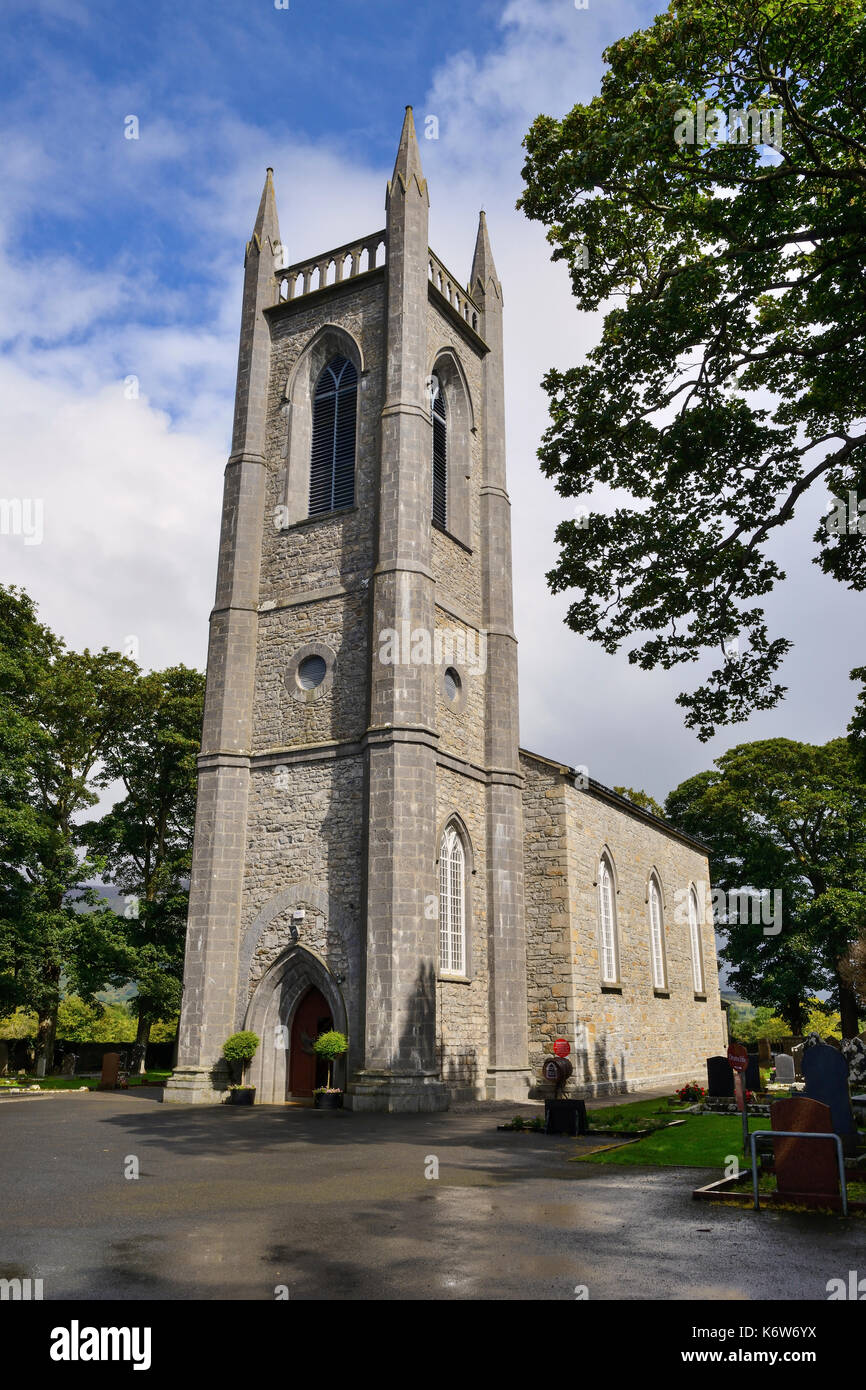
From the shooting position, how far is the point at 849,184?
495 inches

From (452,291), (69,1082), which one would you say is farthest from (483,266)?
(69,1082)

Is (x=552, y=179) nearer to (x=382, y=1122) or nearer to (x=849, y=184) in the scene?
(x=849, y=184)

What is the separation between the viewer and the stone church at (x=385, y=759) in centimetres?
2073

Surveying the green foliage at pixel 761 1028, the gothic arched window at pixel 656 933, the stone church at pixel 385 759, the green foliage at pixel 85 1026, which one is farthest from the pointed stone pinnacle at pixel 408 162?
the green foliage at pixel 761 1028

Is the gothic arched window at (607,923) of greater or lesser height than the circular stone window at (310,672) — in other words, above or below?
below

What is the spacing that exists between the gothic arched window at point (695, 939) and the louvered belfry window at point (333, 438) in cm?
2089

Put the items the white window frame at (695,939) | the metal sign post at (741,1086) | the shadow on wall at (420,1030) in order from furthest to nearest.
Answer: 1. the white window frame at (695,939)
2. the shadow on wall at (420,1030)
3. the metal sign post at (741,1086)

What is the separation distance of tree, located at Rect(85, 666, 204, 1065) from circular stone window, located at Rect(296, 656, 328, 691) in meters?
10.9

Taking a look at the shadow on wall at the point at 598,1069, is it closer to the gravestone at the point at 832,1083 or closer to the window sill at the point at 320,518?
the gravestone at the point at 832,1083

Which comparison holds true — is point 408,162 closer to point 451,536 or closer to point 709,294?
point 451,536

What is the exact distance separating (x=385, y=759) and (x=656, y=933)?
16019 millimetres

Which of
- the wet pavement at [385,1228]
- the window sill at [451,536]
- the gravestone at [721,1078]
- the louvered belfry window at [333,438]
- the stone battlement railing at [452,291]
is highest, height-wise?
the stone battlement railing at [452,291]

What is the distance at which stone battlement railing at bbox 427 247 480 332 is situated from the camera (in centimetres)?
2713

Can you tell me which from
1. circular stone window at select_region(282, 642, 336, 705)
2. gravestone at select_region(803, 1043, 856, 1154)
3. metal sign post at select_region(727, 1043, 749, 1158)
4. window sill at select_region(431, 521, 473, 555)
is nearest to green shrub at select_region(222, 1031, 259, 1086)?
circular stone window at select_region(282, 642, 336, 705)
